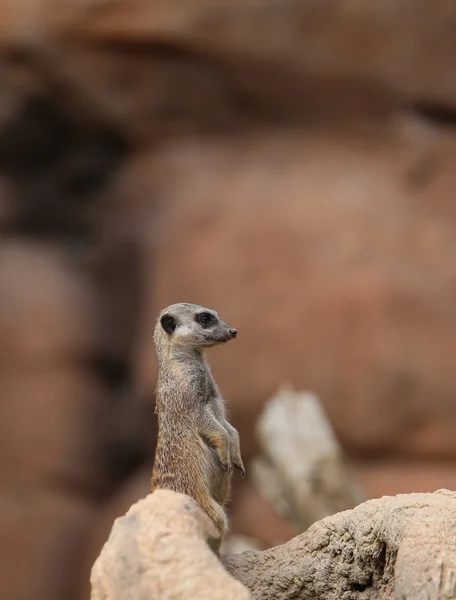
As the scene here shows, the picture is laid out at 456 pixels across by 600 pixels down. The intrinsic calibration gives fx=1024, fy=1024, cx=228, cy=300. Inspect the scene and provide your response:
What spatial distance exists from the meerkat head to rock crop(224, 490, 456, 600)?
2.33ft

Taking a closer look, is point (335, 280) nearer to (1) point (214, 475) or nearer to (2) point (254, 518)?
(2) point (254, 518)

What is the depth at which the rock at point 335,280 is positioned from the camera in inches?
277

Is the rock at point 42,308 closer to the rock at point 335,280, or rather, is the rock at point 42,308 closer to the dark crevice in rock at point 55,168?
the dark crevice in rock at point 55,168

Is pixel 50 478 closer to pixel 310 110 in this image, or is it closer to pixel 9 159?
pixel 9 159

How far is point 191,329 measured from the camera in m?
3.22

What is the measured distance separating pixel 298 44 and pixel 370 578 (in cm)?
541

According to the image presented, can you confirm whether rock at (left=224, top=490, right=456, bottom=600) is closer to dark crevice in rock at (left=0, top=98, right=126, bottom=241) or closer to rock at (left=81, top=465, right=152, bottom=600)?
rock at (left=81, top=465, right=152, bottom=600)

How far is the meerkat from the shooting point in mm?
2893

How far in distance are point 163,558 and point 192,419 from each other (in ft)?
2.92

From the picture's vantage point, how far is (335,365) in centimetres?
714

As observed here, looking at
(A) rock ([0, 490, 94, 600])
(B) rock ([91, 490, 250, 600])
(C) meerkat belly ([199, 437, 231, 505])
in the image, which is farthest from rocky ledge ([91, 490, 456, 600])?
(A) rock ([0, 490, 94, 600])

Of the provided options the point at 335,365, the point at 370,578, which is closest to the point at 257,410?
the point at 335,365

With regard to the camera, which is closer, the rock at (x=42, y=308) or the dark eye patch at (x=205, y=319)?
the dark eye patch at (x=205, y=319)

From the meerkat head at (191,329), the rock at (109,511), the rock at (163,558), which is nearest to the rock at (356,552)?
the rock at (163,558)
